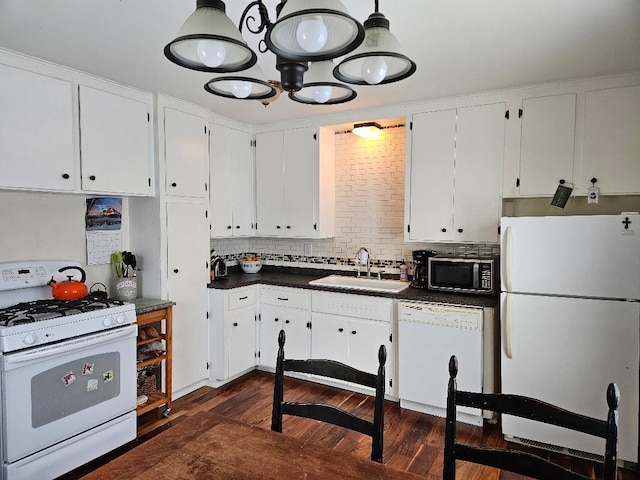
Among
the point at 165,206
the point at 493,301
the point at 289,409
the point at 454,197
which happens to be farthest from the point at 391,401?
the point at 165,206

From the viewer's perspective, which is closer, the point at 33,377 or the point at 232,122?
the point at 33,377

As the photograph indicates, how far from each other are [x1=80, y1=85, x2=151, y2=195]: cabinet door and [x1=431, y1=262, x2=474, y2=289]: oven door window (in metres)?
2.35

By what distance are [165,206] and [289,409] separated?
7.17ft

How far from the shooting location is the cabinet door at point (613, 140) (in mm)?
2723

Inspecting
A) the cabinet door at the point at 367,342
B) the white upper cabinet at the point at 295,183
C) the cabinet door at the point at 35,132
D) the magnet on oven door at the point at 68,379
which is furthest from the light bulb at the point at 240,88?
the white upper cabinet at the point at 295,183

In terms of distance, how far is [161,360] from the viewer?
312cm

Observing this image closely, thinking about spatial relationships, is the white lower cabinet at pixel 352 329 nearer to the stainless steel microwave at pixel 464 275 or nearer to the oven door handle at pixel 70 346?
the stainless steel microwave at pixel 464 275

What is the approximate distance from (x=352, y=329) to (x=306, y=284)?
0.58m

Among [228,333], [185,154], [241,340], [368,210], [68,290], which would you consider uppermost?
[185,154]

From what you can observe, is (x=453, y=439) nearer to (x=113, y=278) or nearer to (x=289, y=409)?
(x=289, y=409)

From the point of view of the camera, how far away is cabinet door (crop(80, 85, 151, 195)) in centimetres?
280

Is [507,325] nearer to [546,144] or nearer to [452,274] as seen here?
[452,274]

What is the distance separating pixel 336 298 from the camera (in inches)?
141

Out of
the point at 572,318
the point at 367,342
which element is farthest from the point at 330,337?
the point at 572,318
